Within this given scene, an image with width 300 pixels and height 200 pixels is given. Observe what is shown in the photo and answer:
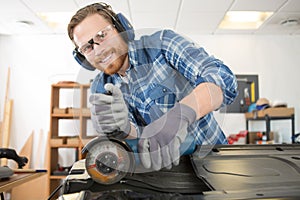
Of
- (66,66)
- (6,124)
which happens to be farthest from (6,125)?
(66,66)

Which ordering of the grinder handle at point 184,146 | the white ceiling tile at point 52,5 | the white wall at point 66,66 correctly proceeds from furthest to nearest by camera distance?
1. the white wall at point 66,66
2. the white ceiling tile at point 52,5
3. the grinder handle at point 184,146

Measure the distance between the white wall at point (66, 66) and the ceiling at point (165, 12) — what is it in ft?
0.62

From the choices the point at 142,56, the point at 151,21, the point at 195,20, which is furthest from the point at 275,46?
the point at 142,56

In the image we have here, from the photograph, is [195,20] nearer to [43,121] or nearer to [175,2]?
[175,2]

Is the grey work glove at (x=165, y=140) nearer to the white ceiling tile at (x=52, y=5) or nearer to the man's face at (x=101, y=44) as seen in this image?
the man's face at (x=101, y=44)

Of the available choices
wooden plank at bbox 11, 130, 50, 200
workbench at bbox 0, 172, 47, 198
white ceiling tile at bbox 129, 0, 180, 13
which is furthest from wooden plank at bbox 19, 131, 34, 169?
workbench at bbox 0, 172, 47, 198

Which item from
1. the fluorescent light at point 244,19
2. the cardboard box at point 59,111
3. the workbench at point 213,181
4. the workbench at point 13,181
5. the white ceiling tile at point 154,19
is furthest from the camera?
the cardboard box at point 59,111

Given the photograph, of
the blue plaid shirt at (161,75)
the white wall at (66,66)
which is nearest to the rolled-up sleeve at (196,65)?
the blue plaid shirt at (161,75)

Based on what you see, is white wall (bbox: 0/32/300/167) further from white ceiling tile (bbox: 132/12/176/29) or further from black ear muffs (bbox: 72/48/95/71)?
black ear muffs (bbox: 72/48/95/71)

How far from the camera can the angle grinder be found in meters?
0.63

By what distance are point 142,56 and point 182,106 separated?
289 millimetres

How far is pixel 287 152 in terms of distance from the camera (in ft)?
3.02

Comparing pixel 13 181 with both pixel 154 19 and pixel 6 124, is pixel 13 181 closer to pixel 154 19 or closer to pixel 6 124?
pixel 154 19

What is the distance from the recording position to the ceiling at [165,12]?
3.16m
